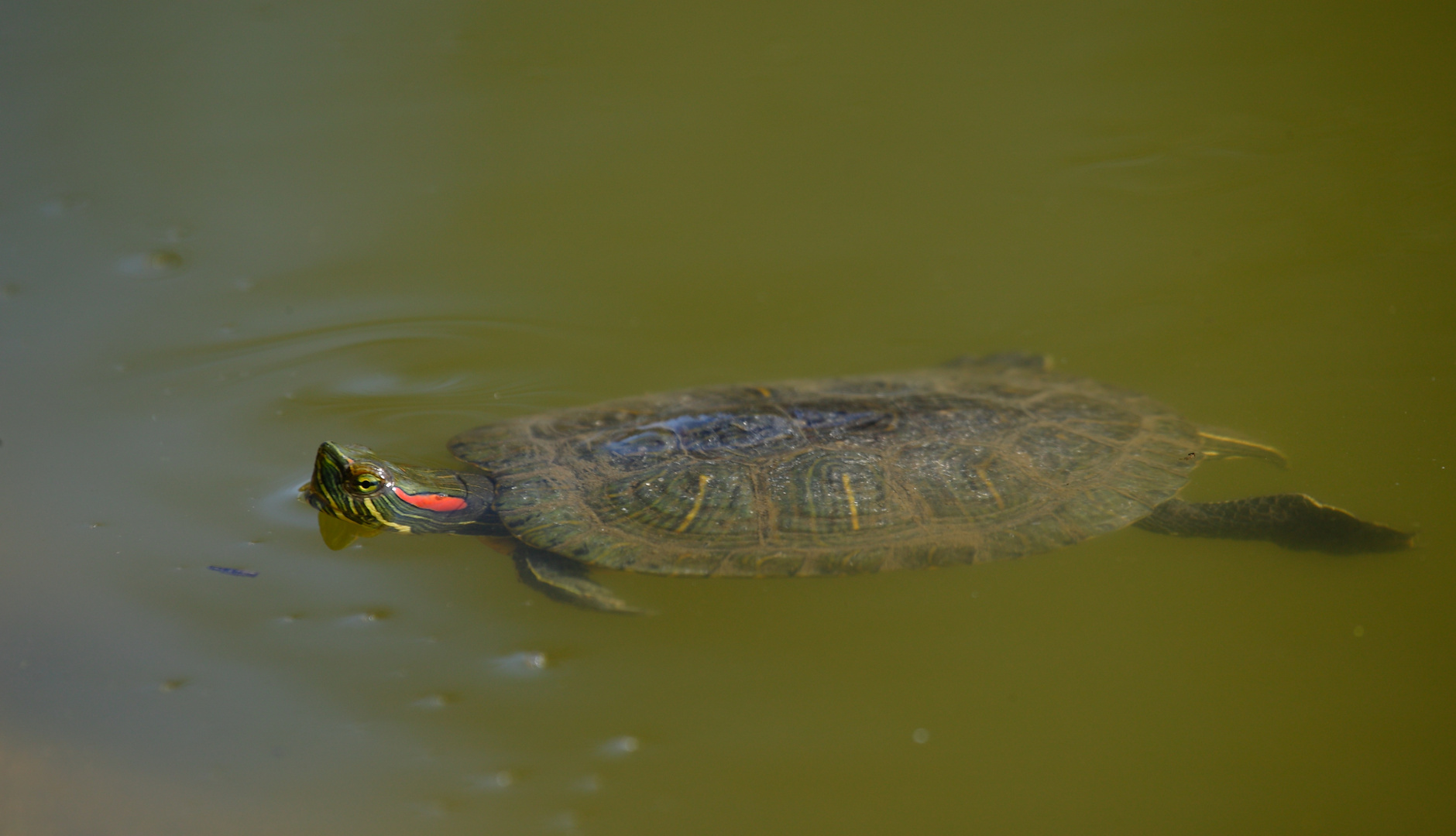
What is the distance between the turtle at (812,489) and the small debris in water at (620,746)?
51 centimetres

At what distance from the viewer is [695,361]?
4.47 meters

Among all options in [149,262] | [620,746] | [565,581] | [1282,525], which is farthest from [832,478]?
[149,262]

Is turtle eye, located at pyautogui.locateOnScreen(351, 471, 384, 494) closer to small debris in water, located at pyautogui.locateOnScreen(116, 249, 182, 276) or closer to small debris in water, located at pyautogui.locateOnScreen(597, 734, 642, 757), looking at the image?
small debris in water, located at pyautogui.locateOnScreen(597, 734, 642, 757)

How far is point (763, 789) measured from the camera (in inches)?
102

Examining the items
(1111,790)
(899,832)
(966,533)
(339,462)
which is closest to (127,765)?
(339,462)

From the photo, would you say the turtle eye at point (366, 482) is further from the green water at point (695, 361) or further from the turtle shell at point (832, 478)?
the turtle shell at point (832, 478)

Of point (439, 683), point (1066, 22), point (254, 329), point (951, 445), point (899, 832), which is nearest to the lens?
point (899, 832)

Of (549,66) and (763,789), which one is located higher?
(549,66)

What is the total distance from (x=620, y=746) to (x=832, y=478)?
1.20m

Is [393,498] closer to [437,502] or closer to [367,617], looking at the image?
[437,502]

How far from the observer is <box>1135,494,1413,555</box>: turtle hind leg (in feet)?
10.3

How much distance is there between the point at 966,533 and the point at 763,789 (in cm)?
113

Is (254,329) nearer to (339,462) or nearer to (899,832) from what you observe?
(339,462)

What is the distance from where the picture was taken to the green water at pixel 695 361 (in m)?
2.66
